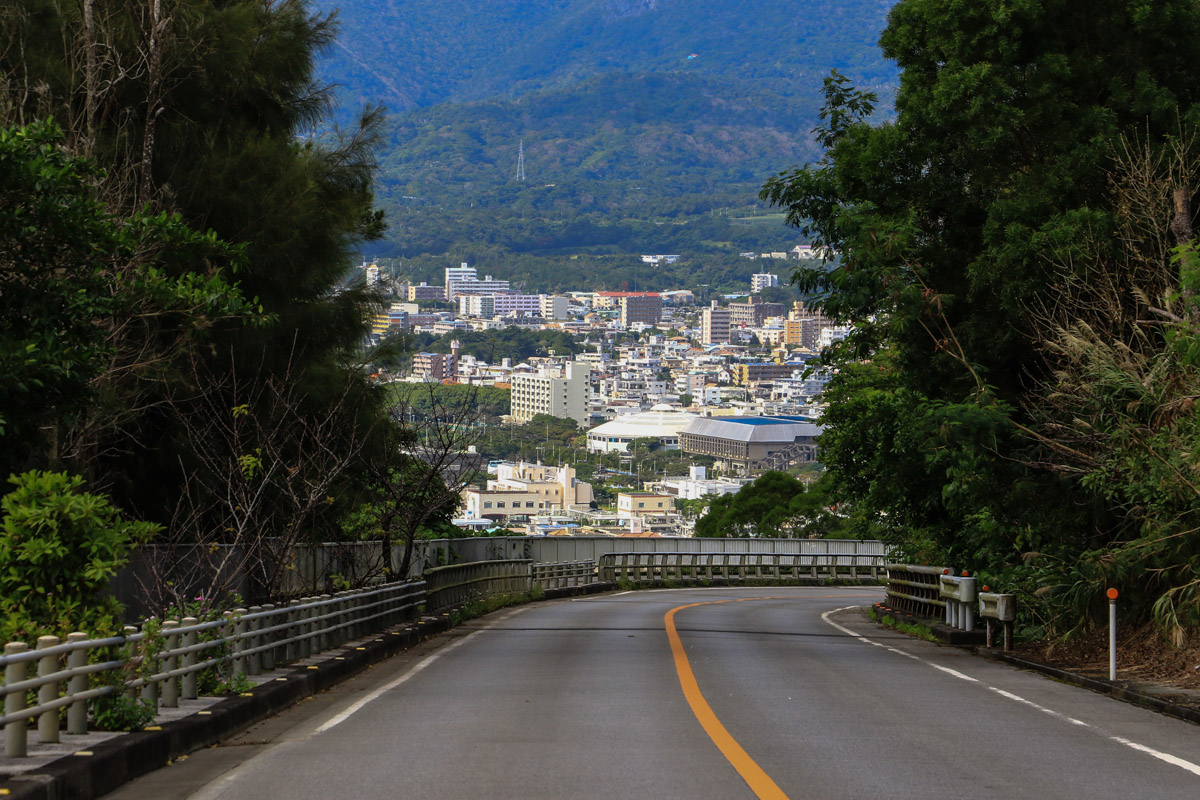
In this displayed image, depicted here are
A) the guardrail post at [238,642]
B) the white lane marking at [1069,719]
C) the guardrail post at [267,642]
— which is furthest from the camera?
the guardrail post at [267,642]

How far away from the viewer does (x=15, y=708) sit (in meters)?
8.24

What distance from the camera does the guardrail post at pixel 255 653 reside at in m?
13.2

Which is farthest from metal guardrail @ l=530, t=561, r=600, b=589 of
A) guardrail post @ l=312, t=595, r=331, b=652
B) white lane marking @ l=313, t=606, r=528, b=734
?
guardrail post @ l=312, t=595, r=331, b=652

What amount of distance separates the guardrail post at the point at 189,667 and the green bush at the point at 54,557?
1215 mm

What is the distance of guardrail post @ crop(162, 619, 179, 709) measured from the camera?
10.8 meters

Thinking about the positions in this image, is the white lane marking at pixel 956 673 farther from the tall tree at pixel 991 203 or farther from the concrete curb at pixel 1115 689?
the tall tree at pixel 991 203

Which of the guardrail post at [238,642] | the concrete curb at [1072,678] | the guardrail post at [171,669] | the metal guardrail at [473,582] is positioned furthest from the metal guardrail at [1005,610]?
the guardrail post at [171,669]

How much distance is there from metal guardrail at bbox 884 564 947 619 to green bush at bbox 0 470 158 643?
16.0 metres

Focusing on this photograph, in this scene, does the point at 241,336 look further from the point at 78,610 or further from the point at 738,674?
the point at 78,610

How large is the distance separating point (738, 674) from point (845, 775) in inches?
281

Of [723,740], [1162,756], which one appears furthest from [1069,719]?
[723,740]

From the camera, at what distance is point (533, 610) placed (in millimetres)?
30547

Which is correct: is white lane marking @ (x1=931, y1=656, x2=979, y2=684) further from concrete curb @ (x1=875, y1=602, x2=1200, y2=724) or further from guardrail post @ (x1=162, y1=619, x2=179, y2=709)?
guardrail post @ (x1=162, y1=619, x2=179, y2=709)

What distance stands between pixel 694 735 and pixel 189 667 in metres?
4.28
